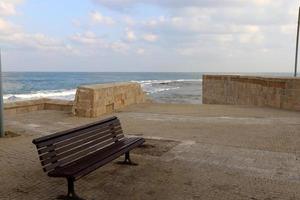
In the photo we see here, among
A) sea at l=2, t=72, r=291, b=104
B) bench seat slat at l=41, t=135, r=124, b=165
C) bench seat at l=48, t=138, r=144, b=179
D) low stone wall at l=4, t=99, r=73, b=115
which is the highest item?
bench seat slat at l=41, t=135, r=124, b=165

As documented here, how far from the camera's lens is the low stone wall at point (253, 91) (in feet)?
45.9

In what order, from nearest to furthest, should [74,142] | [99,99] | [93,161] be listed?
[93,161] < [74,142] < [99,99]

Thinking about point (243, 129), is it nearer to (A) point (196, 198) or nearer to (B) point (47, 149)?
(A) point (196, 198)

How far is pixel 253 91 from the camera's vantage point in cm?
1656

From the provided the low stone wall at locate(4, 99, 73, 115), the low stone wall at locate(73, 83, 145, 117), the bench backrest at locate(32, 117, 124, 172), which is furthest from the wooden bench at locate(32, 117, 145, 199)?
the low stone wall at locate(4, 99, 73, 115)

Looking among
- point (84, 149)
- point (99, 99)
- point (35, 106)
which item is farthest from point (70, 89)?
point (84, 149)

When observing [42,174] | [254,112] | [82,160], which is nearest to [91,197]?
[82,160]

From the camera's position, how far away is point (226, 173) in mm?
5910

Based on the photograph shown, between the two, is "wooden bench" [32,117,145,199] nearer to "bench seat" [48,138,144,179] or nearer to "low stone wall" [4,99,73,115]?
"bench seat" [48,138,144,179]

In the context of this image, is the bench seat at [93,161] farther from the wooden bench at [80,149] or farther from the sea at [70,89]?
the sea at [70,89]

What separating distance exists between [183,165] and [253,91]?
10944 millimetres

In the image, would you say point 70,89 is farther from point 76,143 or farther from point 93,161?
point 93,161

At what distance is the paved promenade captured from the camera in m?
5.10

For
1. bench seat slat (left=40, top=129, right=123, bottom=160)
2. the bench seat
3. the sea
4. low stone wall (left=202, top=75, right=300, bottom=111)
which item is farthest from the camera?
the sea
